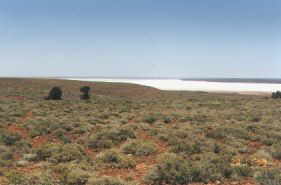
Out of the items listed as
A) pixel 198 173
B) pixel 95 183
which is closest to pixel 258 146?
pixel 198 173

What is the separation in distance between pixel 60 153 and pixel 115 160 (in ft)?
6.80

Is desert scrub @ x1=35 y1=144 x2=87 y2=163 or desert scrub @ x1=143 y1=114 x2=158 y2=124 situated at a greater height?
desert scrub @ x1=143 y1=114 x2=158 y2=124

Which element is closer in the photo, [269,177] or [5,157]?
[269,177]

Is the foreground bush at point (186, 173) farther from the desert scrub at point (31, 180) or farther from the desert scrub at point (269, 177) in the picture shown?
the desert scrub at point (31, 180)

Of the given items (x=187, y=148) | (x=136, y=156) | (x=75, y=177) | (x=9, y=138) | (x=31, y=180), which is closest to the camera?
(x=31, y=180)

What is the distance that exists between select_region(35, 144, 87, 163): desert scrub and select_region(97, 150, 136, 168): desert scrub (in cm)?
75

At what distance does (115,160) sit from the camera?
7352mm

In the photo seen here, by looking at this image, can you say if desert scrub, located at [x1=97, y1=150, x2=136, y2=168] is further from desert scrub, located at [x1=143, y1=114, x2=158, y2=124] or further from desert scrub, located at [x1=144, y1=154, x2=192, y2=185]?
desert scrub, located at [x1=143, y1=114, x2=158, y2=124]

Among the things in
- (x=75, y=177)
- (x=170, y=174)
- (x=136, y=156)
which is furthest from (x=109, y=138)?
(x=170, y=174)

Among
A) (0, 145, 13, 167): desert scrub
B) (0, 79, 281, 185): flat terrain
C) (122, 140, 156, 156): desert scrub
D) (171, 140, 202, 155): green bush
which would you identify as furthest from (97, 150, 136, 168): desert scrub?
(0, 145, 13, 167): desert scrub

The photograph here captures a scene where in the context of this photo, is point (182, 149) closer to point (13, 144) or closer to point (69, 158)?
point (69, 158)

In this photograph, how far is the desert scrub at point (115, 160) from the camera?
6.87 meters

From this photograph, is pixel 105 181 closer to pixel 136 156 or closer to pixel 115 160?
pixel 115 160

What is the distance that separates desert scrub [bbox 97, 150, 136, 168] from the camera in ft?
22.5
